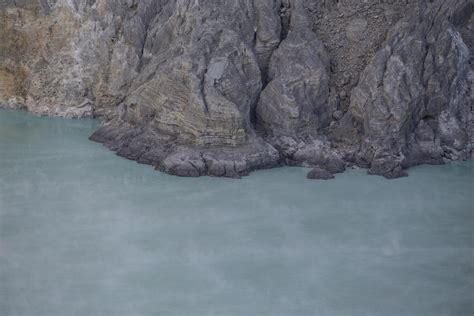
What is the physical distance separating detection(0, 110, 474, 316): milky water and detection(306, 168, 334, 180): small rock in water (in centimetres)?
47

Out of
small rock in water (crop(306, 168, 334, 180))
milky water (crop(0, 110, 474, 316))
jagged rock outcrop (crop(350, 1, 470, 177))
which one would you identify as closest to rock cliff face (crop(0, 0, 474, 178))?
jagged rock outcrop (crop(350, 1, 470, 177))

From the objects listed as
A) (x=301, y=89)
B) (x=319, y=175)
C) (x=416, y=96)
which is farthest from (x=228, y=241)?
(x=416, y=96)

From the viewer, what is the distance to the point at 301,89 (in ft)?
99.2

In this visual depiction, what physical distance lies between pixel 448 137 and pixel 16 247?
19.1 m

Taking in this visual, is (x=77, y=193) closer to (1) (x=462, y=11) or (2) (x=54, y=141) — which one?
(2) (x=54, y=141)

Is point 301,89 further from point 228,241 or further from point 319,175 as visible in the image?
point 228,241

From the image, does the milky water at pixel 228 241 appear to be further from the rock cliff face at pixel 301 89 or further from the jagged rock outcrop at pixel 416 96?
the jagged rock outcrop at pixel 416 96

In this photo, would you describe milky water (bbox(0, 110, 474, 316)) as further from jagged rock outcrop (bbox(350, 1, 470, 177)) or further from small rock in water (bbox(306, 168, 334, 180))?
jagged rock outcrop (bbox(350, 1, 470, 177))

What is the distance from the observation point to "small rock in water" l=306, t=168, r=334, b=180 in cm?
2730

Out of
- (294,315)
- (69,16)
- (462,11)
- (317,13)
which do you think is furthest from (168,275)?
(69,16)

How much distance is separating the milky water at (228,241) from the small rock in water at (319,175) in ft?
1.53

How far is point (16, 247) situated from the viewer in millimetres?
21031

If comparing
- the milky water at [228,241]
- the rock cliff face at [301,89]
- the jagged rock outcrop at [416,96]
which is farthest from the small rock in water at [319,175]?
the jagged rock outcrop at [416,96]

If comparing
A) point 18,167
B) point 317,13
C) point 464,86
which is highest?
point 317,13
